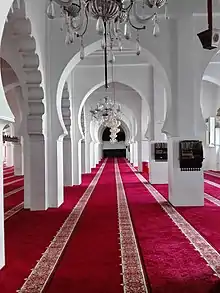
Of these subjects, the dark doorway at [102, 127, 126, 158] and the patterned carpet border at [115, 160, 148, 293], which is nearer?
the patterned carpet border at [115, 160, 148, 293]

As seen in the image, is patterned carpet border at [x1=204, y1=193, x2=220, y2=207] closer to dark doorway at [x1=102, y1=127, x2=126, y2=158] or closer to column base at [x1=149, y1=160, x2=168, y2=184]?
column base at [x1=149, y1=160, x2=168, y2=184]

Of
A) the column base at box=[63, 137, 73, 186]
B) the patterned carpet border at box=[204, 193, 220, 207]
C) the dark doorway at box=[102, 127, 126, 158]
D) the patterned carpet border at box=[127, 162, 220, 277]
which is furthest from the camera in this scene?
the dark doorway at box=[102, 127, 126, 158]

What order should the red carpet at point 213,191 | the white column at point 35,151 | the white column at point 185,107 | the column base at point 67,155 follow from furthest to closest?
the column base at point 67,155 < the red carpet at point 213,191 < the white column at point 185,107 < the white column at point 35,151

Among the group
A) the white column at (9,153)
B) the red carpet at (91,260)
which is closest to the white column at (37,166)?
the red carpet at (91,260)

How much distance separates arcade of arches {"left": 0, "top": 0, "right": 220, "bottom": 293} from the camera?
3.83 metres

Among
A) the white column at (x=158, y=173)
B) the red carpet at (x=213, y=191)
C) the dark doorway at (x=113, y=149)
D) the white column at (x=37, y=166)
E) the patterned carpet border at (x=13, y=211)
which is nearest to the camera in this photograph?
the patterned carpet border at (x=13, y=211)

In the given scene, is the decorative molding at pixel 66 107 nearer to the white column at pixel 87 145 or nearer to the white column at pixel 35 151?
the white column at pixel 35 151

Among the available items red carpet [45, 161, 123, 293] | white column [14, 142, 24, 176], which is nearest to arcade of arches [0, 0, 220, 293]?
red carpet [45, 161, 123, 293]

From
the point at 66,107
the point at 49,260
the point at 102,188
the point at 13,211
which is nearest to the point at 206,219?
the point at 49,260

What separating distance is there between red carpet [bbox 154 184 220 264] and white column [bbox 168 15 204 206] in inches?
13.6

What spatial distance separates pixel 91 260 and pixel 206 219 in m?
2.71

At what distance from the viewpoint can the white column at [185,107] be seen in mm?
7758

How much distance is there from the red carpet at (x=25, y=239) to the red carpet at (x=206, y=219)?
191cm

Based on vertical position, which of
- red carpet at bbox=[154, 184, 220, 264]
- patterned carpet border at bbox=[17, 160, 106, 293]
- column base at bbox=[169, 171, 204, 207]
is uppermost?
column base at bbox=[169, 171, 204, 207]
